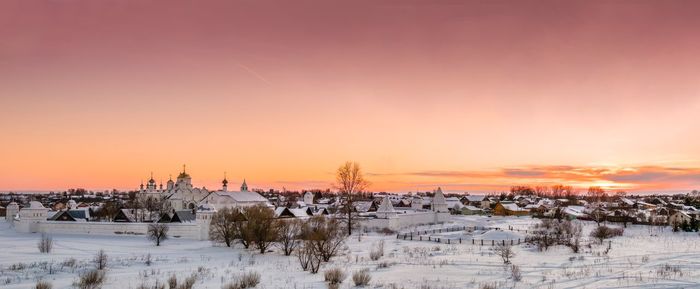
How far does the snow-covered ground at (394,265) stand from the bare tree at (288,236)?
908 millimetres

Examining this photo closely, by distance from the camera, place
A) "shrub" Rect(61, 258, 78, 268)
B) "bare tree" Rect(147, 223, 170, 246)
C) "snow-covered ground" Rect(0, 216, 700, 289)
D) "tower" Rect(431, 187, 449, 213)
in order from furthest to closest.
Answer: "tower" Rect(431, 187, 449, 213) → "bare tree" Rect(147, 223, 170, 246) → "shrub" Rect(61, 258, 78, 268) → "snow-covered ground" Rect(0, 216, 700, 289)

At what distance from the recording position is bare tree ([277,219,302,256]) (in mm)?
32844

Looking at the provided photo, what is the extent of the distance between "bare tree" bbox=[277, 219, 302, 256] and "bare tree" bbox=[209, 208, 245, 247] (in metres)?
3.57

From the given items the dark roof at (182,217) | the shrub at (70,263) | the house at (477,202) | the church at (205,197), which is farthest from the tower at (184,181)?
the house at (477,202)

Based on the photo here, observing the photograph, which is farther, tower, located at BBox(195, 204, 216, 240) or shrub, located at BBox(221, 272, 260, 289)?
tower, located at BBox(195, 204, 216, 240)

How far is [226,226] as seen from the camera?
3719 centimetres

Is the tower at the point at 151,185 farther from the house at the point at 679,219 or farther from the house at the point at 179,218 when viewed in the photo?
the house at the point at 679,219

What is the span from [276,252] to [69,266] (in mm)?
12255

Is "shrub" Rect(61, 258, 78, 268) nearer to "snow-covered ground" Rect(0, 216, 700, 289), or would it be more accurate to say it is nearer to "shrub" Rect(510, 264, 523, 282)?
"snow-covered ground" Rect(0, 216, 700, 289)

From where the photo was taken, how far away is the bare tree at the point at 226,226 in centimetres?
3678

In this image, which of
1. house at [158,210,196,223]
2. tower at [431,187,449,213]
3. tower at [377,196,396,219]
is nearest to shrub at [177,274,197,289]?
house at [158,210,196,223]

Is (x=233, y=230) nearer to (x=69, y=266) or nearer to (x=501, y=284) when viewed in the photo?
(x=69, y=266)

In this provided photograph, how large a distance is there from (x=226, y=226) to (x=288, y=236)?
19.5 feet

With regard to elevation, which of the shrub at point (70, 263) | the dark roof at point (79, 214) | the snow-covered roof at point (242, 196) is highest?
the snow-covered roof at point (242, 196)
